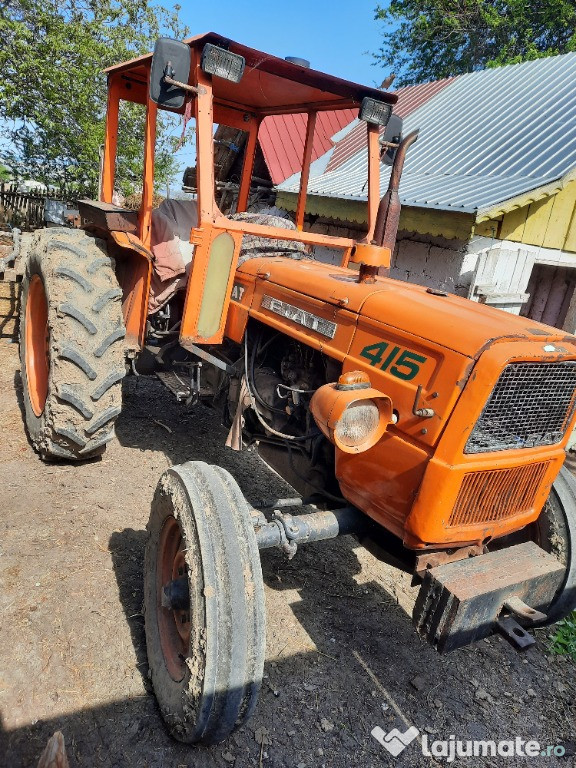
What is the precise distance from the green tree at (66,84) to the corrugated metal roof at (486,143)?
227 inches

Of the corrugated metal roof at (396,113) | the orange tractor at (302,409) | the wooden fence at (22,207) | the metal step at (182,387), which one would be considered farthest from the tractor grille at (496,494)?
the wooden fence at (22,207)

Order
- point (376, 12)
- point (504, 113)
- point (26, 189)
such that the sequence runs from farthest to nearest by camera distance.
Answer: point (376, 12) < point (26, 189) < point (504, 113)

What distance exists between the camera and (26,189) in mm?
15062

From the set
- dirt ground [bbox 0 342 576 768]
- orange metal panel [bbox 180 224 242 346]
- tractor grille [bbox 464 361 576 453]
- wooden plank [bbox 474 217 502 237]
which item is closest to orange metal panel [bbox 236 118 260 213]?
orange metal panel [bbox 180 224 242 346]

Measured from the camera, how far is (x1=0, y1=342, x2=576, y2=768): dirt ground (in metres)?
1.97

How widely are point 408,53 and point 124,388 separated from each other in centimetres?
2021

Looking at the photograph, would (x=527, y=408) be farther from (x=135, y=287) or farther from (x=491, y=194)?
(x=491, y=194)

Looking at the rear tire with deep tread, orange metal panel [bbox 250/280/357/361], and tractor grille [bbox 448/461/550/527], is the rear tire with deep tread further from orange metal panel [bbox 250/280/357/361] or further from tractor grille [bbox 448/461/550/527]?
tractor grille [bbox 448/461/550/527]

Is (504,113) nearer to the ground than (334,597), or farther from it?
farther from it

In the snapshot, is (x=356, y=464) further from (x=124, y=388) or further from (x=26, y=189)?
(x=26, y=189)

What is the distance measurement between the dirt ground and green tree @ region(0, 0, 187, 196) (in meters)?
10.1

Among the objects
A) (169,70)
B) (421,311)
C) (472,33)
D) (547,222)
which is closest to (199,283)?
(169,70)

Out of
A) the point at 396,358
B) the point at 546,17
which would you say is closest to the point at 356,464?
the point at 396,358

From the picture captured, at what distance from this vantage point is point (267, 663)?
240 cm
